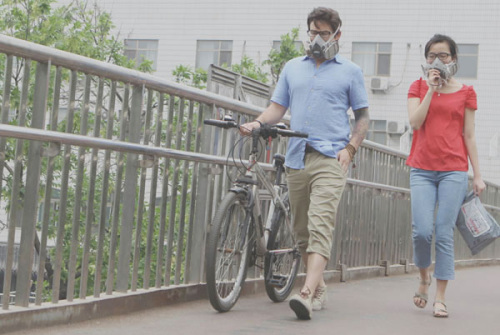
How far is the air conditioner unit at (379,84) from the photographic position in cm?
3800

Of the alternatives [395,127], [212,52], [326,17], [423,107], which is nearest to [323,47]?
[326,17]

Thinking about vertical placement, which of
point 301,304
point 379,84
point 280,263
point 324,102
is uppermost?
point 379,84

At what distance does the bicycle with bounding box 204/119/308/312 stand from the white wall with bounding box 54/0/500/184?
31507 mm

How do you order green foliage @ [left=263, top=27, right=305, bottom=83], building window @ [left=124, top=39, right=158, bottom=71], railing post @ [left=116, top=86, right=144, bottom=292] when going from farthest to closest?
building window @ [left=124, top=39, right=158, bottom=71]
green foliage @ [left=263, top=27, right=305, bottom=83]
railing post @ [left=116, top=86, right=144, bottom=292]

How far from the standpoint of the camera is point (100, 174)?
539cm

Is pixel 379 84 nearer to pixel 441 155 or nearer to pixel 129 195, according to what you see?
pixel 441 155

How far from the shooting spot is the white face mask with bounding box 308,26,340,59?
19.8ft

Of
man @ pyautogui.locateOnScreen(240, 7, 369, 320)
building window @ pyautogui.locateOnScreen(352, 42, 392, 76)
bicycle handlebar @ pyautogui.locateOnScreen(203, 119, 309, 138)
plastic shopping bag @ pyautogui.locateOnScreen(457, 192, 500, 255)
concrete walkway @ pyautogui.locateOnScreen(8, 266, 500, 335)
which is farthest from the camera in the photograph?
building window @ pyautogui.locateOnScreen(352, 42, 392, 76)

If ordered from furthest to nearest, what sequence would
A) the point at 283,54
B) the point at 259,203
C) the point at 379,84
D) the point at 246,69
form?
1. the point at 379,84
2. the point at 283,54
3. the point at 246,69
4. the point at 259,203

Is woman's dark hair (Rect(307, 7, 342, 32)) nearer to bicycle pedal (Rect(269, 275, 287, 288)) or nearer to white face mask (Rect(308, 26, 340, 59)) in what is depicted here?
white face mask (Rect(308, 26, 340, 59))

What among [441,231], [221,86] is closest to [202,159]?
[441,231]

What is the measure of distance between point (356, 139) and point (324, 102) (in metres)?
0.30

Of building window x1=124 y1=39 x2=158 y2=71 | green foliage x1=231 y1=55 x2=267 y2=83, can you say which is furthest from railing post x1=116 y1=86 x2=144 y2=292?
building window x1=124 y1=39 x2=158 y2=71

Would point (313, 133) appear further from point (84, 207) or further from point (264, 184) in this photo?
point (84, 207)
